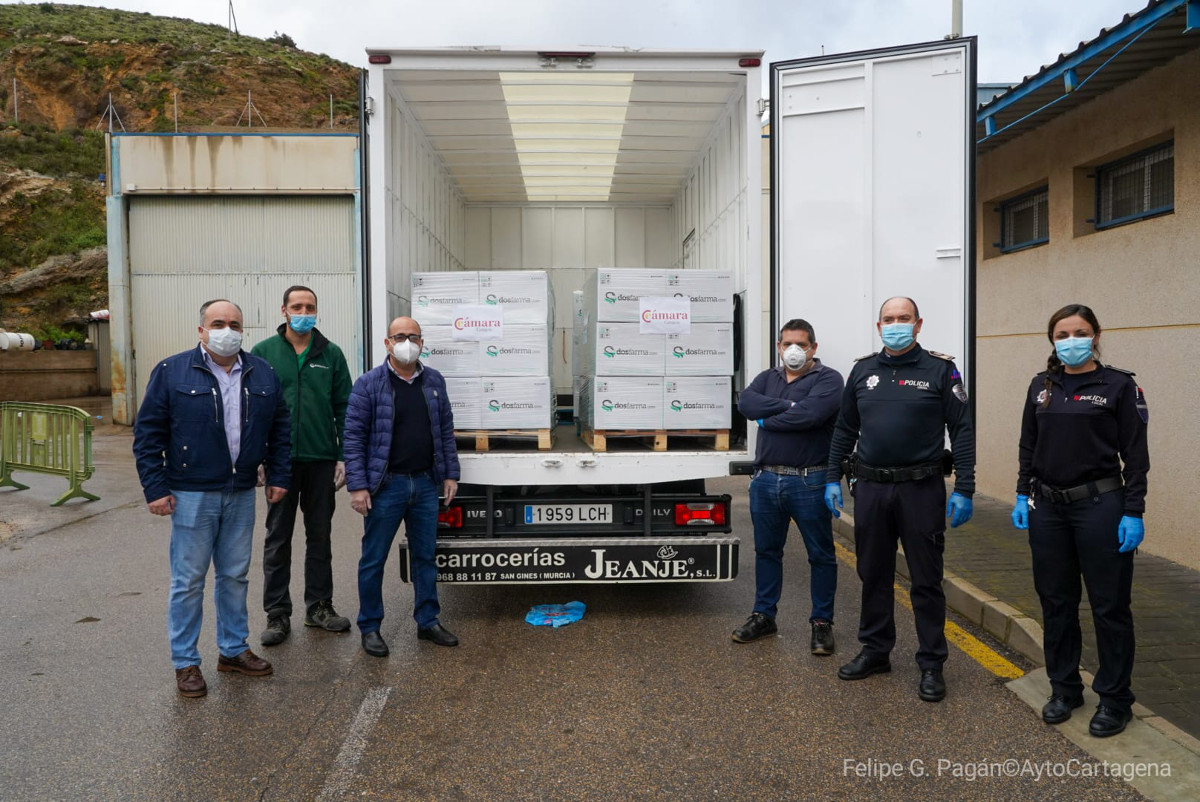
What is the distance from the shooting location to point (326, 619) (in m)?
5.52

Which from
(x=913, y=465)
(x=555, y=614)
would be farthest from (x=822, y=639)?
(x=555, y=614)

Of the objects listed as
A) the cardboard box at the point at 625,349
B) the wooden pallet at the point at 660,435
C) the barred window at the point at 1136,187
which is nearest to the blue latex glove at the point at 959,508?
the wooden pallet at the point at 660,435

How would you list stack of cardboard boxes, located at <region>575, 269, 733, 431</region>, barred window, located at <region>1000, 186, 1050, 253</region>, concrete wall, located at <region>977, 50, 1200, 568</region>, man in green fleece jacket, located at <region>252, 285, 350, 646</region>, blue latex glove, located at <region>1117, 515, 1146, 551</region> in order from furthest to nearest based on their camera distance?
1. barred window, located at <region>1000, 186, 1050, 253</region>
2. concrete wall, located at <region>977, 50, 1200, 568</region>
3. stack of cardboard boxes, located at <region>575, 269, 733, 431</region>
4. man in green fleece jacket, located at <region>252, 285, 350, 646</region>
5. blue latex glove, located at <region>1117, 515, 1146, 551</region>

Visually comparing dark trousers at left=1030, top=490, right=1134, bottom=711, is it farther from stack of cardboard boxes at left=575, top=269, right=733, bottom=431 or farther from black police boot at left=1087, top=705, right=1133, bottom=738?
stack of cardboard boxes at left=575, top=269, right=733, bottom=431

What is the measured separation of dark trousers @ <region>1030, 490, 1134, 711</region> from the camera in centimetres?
379

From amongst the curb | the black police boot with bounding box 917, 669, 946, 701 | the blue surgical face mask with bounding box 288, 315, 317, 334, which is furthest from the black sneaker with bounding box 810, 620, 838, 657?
the blue surgical face mask with bounding box 288, 315, 317, 334

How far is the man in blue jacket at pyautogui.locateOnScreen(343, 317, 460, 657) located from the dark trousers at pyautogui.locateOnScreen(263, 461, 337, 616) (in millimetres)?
511

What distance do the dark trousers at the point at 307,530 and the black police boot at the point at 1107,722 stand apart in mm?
4221

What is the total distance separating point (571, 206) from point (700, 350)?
13.5 ft

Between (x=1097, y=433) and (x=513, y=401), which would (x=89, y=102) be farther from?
(x=1097, y=433)

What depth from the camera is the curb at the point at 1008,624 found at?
388cm

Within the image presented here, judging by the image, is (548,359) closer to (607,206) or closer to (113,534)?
(607,206)

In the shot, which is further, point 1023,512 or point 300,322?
point 300,322

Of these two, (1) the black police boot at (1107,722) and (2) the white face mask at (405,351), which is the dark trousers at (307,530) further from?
(1) the black police boot at (1107,722)
